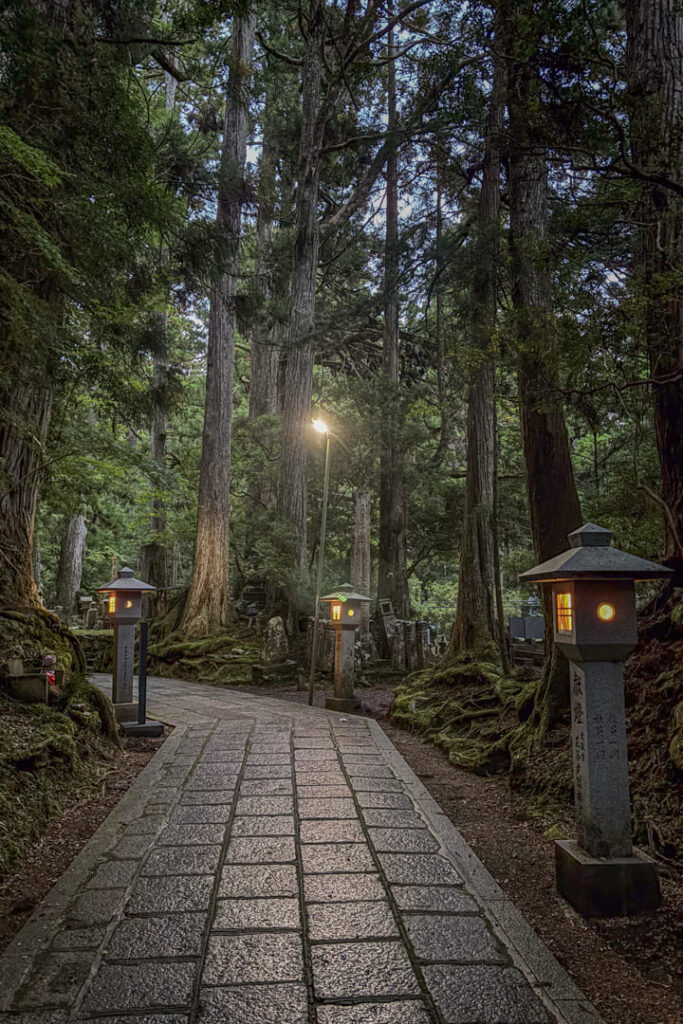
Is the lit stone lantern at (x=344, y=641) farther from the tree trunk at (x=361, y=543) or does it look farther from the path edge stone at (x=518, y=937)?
the tree trunk at (x=361, y=543)

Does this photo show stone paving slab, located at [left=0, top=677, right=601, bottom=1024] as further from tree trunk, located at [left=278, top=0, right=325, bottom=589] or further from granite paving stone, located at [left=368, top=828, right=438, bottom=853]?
tree trunk, located at [left=278, top=0, right=325, bottom=589]

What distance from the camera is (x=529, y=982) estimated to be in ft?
6.79

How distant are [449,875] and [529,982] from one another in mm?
894

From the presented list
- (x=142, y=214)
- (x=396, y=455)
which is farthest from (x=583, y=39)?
(x=396, y=455)

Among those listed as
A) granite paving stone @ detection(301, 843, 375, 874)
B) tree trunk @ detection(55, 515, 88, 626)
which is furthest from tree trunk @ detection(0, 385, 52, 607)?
tree trunk @ detection(55, 515, 88, 626)

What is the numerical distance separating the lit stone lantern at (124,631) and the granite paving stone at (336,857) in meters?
3.59

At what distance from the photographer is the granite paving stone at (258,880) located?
2689mm

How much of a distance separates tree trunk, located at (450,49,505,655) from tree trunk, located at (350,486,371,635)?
276 inches

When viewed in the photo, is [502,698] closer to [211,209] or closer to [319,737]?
[319,737]

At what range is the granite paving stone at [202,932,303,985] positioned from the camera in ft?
6.64

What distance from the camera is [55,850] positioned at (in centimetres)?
333

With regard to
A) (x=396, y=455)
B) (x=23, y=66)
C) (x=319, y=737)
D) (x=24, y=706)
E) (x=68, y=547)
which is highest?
(x=23, y=66)

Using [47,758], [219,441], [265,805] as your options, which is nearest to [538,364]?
[265,805]

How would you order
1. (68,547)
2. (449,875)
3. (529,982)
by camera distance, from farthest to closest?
(68,547), (449,875), (529,982)
